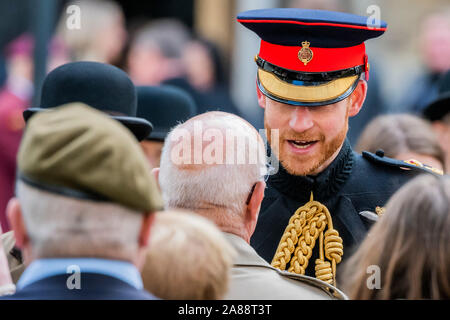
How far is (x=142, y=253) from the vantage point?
2.45 meters

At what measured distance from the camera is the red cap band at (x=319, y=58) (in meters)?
3.85

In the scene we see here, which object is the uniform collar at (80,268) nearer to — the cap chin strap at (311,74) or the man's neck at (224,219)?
the man's neck at (224,219)

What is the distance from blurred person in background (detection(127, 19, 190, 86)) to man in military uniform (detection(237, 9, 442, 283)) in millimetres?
3695

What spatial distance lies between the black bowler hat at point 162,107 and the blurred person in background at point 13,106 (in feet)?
3.73

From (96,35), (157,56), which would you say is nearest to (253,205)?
(96,35)

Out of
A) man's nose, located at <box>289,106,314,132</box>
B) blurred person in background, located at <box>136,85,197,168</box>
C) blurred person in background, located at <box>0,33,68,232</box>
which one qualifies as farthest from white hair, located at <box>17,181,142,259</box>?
blurred person in background, located at <box>0,33,68,232</box>

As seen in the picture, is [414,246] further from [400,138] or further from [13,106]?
[13,106]

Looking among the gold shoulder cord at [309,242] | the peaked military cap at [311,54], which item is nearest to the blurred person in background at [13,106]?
the peaked military cap at [311,54]

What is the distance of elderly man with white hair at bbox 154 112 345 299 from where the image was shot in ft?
10.1

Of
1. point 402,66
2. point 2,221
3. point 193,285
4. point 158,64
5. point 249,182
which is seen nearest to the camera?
point 193,285

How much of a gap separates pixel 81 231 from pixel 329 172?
1.75 metres

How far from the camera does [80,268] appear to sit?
232 cm
